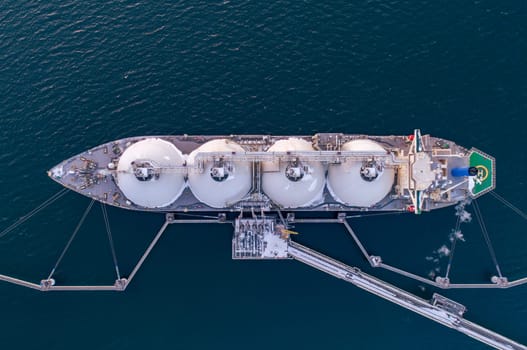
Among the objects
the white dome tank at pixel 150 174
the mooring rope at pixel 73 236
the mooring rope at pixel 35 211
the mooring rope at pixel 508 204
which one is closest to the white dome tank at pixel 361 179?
the mooring rope at pixel 508 204

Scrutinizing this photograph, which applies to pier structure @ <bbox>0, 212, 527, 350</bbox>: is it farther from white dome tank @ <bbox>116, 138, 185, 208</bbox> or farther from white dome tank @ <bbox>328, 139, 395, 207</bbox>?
white dome tank @ <bbox>116, 138, 185, 208</bbox>

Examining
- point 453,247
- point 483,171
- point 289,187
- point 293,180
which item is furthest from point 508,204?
point 289,187

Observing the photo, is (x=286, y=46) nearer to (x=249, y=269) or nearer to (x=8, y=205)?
(x=249, y=269)

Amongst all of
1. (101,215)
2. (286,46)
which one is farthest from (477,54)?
(101,215)

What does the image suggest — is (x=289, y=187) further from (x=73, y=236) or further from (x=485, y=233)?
(x=73, y=236)

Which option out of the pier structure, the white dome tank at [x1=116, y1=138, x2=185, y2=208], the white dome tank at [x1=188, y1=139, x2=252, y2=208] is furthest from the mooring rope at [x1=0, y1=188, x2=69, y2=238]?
the white dome tank at [x1=188, y1=139, x2=252, y2=208]

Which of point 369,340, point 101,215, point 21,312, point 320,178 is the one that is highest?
point 320,178

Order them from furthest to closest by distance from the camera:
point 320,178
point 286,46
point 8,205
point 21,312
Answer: point 286,46
point 8,205
point 21,312
point 320,178

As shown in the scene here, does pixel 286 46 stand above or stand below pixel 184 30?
below
